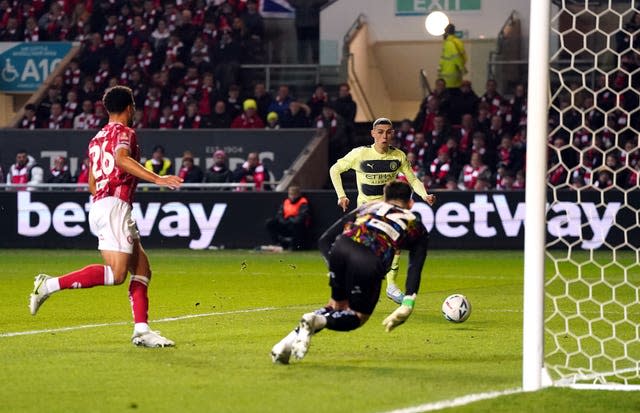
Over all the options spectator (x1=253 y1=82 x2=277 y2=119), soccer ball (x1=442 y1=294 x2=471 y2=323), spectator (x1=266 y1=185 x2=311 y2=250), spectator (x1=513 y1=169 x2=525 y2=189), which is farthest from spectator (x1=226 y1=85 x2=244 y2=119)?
soccer ball (x1=442 y1=294 x2=471 y2=323)

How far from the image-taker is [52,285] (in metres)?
9.41

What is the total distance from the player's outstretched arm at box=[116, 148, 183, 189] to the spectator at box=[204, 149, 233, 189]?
14780 mm

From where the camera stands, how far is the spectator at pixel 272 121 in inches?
1019

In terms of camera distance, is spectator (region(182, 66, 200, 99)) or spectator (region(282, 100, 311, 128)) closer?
spectator (region(282, 100, 311, 128))

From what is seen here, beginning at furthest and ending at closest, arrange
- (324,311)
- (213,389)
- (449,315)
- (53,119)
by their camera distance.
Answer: (53,119), (449,315), (324,311), (213,389)

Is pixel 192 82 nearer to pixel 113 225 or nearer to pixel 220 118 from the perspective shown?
pixel 220 118

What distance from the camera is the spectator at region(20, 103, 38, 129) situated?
28141 mm

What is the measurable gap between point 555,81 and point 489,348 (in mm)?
17162

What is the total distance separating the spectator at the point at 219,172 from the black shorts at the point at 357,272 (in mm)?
15758

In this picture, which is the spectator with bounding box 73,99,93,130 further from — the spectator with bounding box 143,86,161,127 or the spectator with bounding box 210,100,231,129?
the spectator with bounding box 210,100,231,129

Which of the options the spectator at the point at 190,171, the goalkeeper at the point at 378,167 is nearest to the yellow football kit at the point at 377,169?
the goalkeeper at the point at 378,167

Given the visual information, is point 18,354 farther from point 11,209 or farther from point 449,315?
point 11,209

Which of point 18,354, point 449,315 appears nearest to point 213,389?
point 18,354

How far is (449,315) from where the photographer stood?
1100 centimetres
